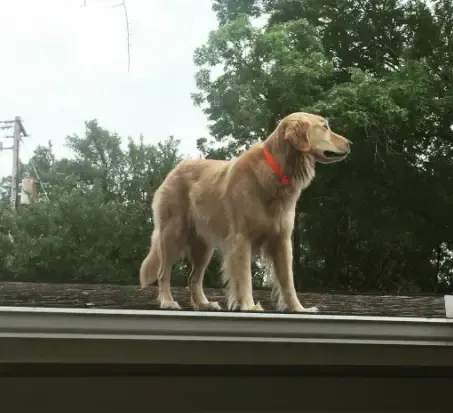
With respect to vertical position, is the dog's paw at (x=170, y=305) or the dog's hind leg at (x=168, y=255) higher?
the dog's hind leg at (x=168, y=255)

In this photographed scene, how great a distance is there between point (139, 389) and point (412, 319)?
1.42ft

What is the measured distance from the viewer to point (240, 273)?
3.21 feet

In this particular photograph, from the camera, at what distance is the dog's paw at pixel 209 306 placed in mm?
954

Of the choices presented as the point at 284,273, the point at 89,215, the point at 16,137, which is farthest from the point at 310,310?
the point at 16,137

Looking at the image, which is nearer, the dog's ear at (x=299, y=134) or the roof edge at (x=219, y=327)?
the roof edge at (x=219, y=327)

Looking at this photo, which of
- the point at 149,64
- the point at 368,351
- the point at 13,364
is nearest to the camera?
the point at 13,364

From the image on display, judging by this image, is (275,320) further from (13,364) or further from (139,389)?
(13,364)

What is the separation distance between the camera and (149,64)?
1.07 metres

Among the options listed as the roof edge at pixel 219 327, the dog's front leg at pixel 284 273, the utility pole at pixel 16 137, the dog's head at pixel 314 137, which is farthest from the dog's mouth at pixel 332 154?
the utility pole at pixel 16 137

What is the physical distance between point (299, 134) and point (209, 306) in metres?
0.31

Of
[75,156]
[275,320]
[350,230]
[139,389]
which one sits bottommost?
[139,389]

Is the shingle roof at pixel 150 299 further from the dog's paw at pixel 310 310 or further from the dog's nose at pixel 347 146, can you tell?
the dog's nose at pixel 347 146

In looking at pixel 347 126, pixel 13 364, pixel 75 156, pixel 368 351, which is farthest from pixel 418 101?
pixel 13 364

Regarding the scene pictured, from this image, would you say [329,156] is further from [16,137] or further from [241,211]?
[16,137]
